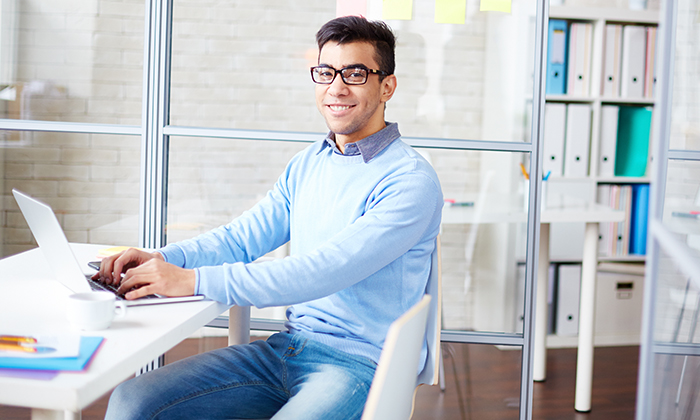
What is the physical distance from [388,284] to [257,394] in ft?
1.18

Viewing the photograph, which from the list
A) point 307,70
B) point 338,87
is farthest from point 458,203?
point 338,87

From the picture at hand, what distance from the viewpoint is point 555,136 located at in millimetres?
3174

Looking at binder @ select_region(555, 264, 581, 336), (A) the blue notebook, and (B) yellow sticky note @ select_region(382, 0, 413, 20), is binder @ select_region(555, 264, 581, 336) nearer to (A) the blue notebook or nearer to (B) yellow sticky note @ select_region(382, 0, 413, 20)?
(B) yellow sticky note @ select_region(382, 0, 413, 20)

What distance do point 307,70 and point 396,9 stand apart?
354mm

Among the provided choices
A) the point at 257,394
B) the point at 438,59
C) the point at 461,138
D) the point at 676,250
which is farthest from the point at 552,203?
the point at 676,250

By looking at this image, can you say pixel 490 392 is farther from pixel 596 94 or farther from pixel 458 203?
pixel 596 94

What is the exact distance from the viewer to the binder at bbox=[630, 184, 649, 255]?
3.29 meters

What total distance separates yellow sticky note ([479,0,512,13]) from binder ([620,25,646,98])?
1538 millimetres

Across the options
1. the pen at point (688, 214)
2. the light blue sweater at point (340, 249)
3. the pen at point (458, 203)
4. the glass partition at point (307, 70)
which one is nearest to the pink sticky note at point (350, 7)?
the glass partition at point (307, 70)

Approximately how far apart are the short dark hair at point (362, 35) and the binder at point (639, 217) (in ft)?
7.44

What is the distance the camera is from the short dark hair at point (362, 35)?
58.4 inches

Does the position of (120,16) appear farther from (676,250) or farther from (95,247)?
(676,250)

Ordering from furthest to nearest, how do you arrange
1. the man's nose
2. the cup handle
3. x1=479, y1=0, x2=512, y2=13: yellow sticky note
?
x1=479, y1=0, x2=512, y2=13: yellow sticky note → the man's nose → the cup handle

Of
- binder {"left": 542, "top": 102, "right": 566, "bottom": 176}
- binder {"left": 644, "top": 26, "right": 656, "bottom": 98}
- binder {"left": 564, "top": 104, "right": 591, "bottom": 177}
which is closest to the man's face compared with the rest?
binder {"left": 542, "top": 102, "right": 566, "bottom": 176}
